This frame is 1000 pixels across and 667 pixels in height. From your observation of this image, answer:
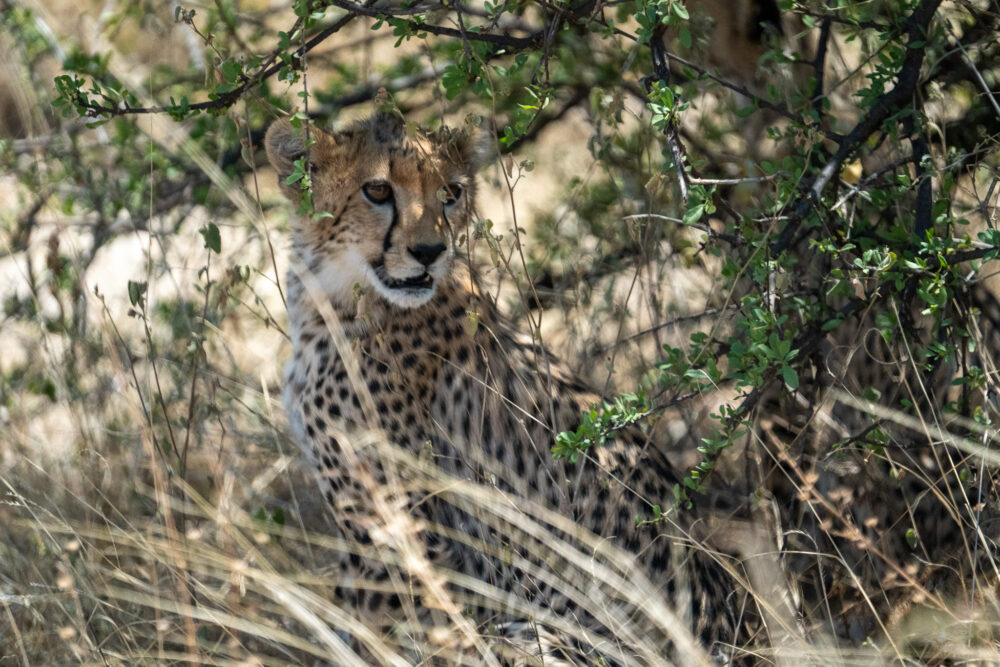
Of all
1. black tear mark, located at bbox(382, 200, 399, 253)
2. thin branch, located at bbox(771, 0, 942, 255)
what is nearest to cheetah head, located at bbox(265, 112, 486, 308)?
black tear mark, located at bbox(382, 200, 399, 253)

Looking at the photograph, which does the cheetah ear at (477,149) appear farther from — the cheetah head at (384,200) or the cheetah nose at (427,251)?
the cheetah nose at (427,251)

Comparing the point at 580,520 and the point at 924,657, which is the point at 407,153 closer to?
the point at 580,520

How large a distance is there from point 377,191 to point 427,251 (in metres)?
0.24

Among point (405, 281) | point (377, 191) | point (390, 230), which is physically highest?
point (377, 191)

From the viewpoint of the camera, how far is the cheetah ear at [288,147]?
2.83 m

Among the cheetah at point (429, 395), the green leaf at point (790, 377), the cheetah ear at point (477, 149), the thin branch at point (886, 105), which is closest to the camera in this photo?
the green leaf at point (790, 377)

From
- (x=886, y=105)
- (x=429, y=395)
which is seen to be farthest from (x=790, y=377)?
(x=429, y=395)

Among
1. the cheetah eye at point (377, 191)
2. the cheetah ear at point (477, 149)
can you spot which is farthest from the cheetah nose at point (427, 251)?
the cheetah ear at point (477, 149)

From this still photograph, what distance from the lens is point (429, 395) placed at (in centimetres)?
300

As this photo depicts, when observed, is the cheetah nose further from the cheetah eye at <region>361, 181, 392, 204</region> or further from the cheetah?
the cheetah eye at <region>361, 181, 392, 204</region>

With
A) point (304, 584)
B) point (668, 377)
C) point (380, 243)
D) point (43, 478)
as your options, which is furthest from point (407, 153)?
point (43, 478)

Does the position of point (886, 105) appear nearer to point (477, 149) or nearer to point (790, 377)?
point (790, 377)

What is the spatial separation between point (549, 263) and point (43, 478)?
1931 mm

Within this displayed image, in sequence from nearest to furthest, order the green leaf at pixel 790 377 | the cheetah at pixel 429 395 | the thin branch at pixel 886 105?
the green leaf at pixel 790 377 < the thin branch at pixel 886 105 < the cheetah at pixel 429 395
